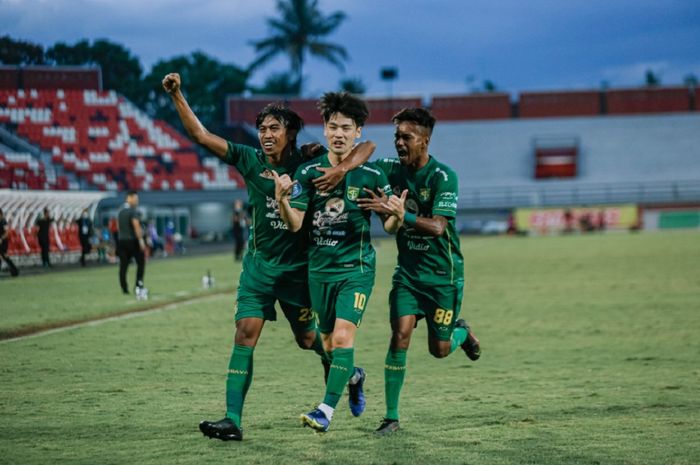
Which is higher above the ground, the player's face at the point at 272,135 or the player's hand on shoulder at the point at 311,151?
the player's face at the point at 272,135

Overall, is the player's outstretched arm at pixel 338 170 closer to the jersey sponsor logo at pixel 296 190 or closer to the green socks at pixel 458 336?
the jersey sponsor logo at pixel 296 190

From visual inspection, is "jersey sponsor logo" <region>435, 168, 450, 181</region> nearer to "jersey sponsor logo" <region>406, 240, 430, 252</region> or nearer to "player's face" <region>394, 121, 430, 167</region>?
"player's face" <region>394, 121, 430, 167</region>

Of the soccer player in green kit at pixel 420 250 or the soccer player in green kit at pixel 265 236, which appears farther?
the soccer player in green kit at pixel 420 250

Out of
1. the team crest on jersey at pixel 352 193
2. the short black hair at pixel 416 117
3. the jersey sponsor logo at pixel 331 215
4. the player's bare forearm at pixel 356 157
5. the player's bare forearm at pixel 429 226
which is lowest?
the player's bare forearm at pixel 429 226

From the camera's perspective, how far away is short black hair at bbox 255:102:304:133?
22.9ft

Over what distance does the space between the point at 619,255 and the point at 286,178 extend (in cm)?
2869

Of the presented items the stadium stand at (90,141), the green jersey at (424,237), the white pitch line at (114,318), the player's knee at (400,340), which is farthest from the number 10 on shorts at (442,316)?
the stadium stand at (90,141)

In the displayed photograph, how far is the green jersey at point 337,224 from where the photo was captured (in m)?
6.76

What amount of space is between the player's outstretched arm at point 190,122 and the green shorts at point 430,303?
1746mm

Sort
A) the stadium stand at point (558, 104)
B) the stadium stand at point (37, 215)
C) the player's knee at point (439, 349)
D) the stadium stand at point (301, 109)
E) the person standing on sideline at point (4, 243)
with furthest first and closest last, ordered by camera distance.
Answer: the stadium stand at point (558, 104)
the stadium stand at point (301, 109)
the stadium stand at point (37, 215)
the person standing on sideline at point (4, 243)
the player's knee at point (439, 349)

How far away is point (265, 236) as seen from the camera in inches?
274

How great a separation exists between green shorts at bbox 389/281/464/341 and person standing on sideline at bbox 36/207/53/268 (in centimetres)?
2545

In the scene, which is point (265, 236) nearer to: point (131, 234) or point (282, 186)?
point (282, 186)

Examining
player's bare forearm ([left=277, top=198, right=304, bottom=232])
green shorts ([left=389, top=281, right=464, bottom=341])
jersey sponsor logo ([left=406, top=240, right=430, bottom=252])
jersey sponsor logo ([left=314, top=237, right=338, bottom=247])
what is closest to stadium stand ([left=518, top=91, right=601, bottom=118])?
green shorts ([left=389, top=281, right=464, bottom=341])
